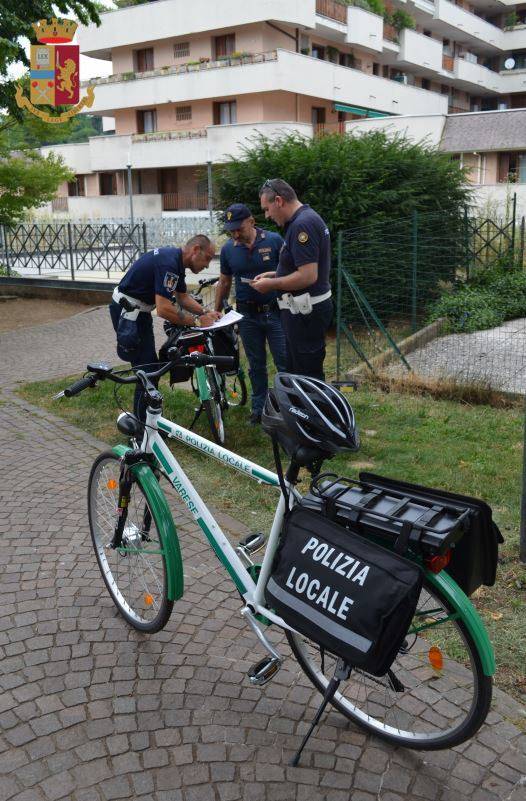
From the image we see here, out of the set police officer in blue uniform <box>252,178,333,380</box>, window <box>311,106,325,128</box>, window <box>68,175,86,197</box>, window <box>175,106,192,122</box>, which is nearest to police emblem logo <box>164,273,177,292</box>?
police officer in blue uniform <box>252,178,333,380</box>

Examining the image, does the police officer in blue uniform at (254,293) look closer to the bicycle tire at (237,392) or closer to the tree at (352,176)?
the bicycle tire at (237,392)

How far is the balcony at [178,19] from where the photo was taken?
37.9 metres

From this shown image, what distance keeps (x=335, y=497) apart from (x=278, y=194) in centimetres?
345

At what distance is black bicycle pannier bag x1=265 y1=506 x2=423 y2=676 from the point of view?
8.00ft

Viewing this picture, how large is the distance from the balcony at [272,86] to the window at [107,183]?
3.58 meters

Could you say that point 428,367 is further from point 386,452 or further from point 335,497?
point 335,497

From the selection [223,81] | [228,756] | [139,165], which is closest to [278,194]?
[228,756]

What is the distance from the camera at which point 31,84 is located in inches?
619

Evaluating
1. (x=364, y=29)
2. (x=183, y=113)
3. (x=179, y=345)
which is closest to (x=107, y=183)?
(x=183, y=113)

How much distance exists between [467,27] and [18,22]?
150ft

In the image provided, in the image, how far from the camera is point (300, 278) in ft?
18.6

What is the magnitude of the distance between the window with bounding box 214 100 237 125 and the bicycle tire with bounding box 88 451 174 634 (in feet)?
131

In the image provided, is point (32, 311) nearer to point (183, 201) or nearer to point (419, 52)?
point (183, 201)

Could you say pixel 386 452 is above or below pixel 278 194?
below
